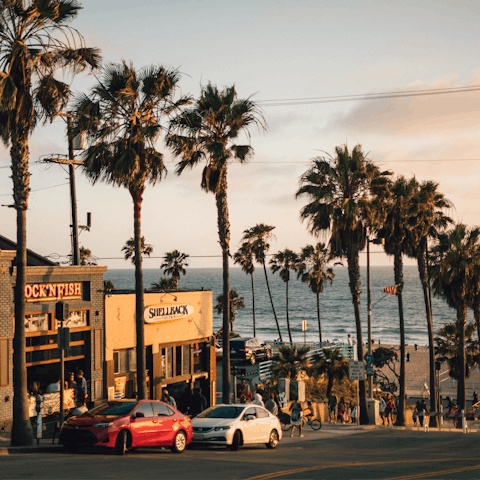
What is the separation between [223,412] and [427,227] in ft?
77.6

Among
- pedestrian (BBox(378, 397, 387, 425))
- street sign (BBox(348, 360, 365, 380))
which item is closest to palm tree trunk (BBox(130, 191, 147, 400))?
street sign (BBox(348, 360, 365, 380))

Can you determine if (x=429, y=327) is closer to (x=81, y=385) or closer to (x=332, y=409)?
(x=332, y=409)

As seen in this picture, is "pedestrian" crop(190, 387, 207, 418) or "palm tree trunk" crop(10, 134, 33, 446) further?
"pedestrian" crop(190, 387, 207, 418)

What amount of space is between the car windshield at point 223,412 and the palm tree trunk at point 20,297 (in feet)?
17.4

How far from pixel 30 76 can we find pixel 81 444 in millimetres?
10594

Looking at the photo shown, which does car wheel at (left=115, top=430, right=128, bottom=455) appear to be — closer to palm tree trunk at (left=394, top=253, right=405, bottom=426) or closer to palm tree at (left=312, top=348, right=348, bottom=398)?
palm tree at (left=312, top=348, right=348, bottom=398)

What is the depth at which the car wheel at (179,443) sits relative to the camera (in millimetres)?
17562

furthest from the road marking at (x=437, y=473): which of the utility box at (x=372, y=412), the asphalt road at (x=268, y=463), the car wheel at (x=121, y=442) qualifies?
the utility box at (x=372, y=412)

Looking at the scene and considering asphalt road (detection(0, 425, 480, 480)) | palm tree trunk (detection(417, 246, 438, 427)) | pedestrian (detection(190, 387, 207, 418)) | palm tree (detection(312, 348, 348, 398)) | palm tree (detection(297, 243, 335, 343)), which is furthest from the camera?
palm tree (detection(297, 243, 335, 343))

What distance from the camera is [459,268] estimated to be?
40562mm

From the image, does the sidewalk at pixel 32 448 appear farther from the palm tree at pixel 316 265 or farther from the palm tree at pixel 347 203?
the palm tree at pixel 316 265

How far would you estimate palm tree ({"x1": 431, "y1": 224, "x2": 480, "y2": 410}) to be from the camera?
40.7m

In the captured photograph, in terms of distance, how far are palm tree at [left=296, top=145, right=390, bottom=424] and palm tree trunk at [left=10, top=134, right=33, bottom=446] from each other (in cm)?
1715

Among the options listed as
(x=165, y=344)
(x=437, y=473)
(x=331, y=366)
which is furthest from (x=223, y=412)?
(x=331, y=366)
